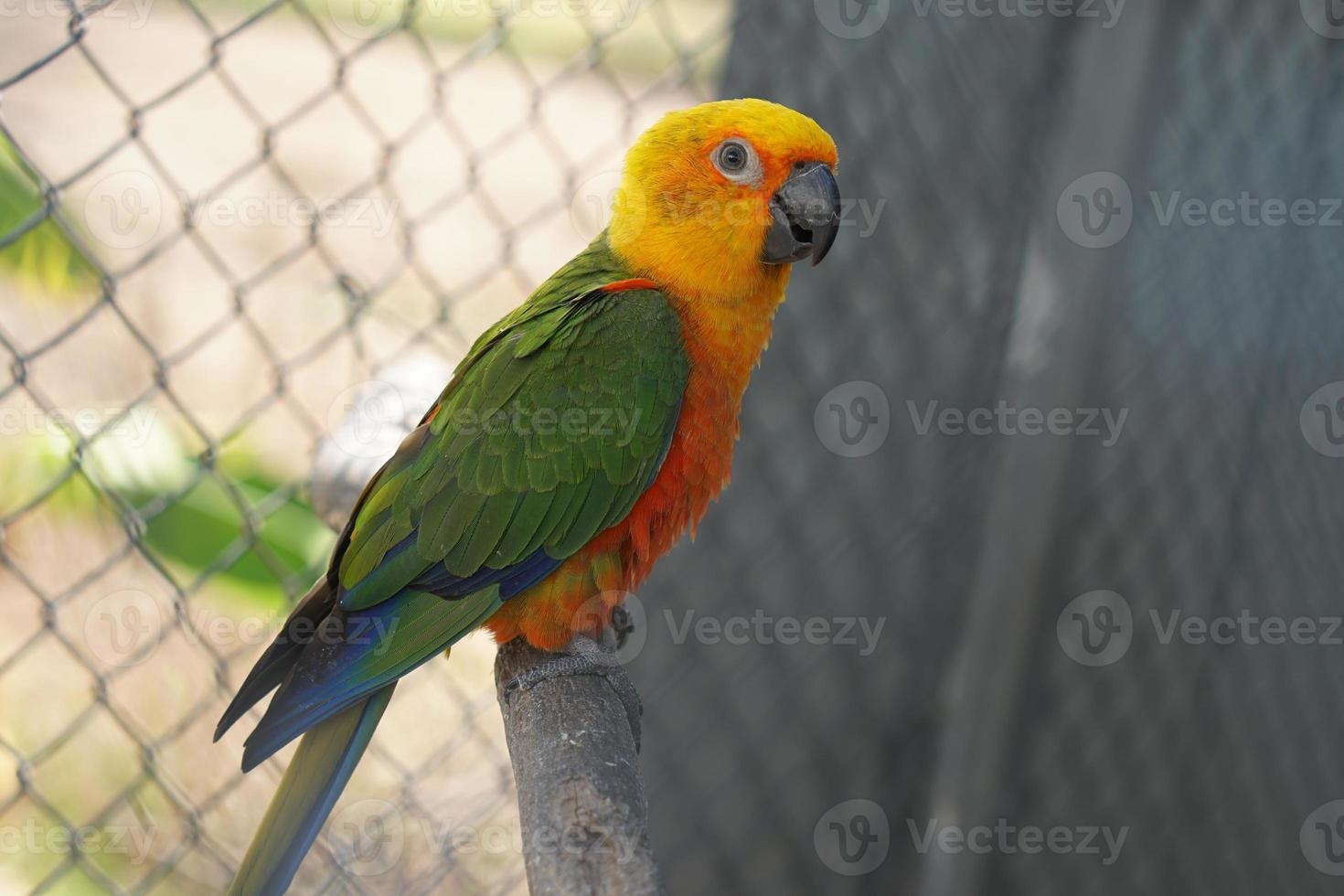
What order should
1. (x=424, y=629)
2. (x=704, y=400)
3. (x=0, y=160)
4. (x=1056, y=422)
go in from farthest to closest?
1. (x=0, y=160)
2. (x=1056, y=422)
3. (x=704, y=400)
4. (x=424, y=629)

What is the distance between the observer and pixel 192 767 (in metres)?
2.03

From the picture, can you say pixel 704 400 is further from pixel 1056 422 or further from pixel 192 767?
pixel 192 767

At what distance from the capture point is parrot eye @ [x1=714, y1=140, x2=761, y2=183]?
4.67ft

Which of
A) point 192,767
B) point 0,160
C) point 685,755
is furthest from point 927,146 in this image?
point 192,767

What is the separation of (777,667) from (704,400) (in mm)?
998
